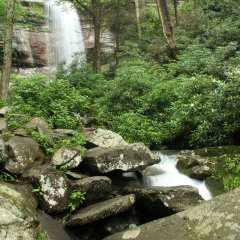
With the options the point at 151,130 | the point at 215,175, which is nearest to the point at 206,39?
the point at 151,130

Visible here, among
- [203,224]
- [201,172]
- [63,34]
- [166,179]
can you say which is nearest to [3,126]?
[166,179]

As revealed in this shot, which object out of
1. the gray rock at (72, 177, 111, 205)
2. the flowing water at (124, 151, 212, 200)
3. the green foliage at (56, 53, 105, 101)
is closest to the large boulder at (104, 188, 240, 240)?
the gray rock at (72, 177, 111, 205)

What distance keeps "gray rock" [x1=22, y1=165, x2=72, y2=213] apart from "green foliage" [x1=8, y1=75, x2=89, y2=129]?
9.78ft

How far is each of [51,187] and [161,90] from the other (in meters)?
7.17

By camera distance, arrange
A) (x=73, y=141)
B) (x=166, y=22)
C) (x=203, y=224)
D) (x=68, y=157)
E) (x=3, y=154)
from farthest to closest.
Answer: (x=166, y=22)
(x=73, y=141)
(x=68, y=157)
(x=3, y=154)
(x=203, y=224)

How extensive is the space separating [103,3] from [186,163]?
Result: 15.5 metres

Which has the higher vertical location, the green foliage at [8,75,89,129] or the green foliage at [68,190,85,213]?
the green foliage at [8,75,89,129]

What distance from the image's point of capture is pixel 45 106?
9141mm

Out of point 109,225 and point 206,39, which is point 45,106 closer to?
point 109,225

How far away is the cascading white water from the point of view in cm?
2356

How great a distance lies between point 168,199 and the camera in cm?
573

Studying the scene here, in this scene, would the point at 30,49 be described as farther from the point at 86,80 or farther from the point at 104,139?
the point at 104,139

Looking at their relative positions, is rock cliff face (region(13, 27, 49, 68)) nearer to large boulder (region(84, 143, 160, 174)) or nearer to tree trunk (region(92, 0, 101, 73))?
tree trunk (region(92, 0, 101, 73))

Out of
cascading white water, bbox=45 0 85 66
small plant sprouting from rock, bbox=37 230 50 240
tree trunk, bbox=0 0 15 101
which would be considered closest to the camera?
small plant sprouting from rock, bbox=37 230 50 240
